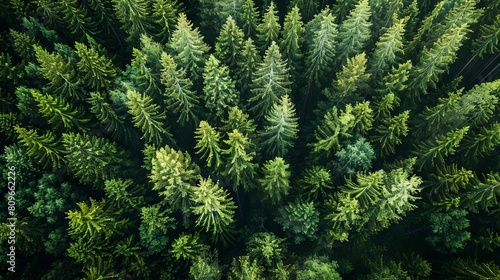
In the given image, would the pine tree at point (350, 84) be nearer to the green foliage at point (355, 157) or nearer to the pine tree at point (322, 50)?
the pine tree at point (322, 50)

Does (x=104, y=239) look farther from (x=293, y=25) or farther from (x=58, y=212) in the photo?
(x=293, y=25)

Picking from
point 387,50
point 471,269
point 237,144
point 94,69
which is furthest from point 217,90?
point 471,269

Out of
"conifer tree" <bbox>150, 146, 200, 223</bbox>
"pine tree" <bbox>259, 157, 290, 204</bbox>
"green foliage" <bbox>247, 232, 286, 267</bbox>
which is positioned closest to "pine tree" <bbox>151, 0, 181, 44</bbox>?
"conifer tree" <bbox>150, 146, 200, 223</bbox>

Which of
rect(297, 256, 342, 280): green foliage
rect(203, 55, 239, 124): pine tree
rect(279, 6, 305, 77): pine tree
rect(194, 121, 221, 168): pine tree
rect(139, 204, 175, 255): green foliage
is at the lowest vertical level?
rect(139, 204, 175, 255): green foliage

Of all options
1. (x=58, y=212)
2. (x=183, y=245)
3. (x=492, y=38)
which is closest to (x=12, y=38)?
(x=58, y=212)

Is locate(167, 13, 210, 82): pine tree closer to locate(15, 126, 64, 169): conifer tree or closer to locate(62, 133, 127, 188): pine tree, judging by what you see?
locate(62, 133, 127, 188): pine tree

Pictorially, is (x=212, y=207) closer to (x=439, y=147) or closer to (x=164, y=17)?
(x=164, y=17)
